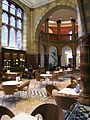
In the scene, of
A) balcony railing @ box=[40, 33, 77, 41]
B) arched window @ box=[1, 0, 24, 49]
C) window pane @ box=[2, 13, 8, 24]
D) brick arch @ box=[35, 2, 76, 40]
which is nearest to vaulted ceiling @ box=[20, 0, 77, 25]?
brick arch @ box=[35, 2, 76, 40]

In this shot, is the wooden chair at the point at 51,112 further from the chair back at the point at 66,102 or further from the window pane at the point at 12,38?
the window pane at the point at 12,38

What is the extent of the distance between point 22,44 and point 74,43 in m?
6.48

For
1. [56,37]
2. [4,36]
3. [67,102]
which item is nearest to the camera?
[67,102]

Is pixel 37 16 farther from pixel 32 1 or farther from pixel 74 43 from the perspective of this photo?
pixel 74 43

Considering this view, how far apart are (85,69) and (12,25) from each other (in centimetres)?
904

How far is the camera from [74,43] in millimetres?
17891

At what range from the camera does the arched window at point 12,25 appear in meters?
12.1

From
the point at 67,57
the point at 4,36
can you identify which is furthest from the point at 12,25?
the point at 67,57

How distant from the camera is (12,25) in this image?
509 inches

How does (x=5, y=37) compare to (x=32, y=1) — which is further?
(x=32, y=1)

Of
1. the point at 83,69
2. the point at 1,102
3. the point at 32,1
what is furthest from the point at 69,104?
the point at 32,1

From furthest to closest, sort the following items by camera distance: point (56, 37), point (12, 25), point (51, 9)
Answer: point (56, 37), point (51, 9), point (12, 25)

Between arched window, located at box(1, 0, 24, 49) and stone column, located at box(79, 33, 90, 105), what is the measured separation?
7682 millimetres

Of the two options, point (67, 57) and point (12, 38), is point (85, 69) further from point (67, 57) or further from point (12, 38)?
point (67, 57)
